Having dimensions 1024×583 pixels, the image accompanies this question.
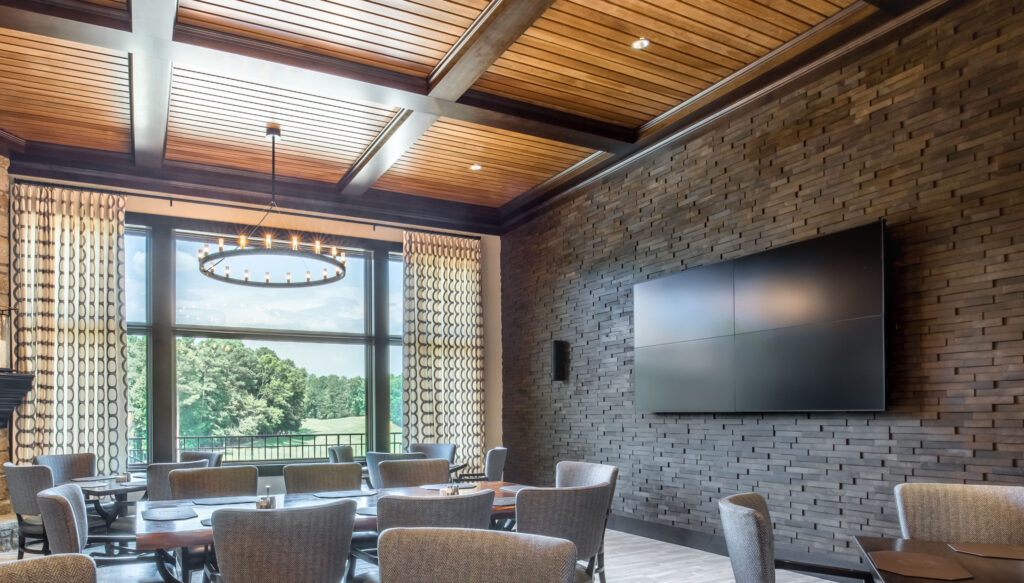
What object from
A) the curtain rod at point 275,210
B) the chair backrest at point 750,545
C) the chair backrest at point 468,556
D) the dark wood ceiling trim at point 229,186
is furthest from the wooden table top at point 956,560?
the curtain rod at point 275,210

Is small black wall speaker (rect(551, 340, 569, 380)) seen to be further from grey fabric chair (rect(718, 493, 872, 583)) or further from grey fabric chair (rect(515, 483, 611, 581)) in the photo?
grey fabric chair (rect(718, 493, 872, 583))

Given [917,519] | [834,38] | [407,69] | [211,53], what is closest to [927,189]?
[834,38]

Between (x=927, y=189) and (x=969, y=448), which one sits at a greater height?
(x=927, y=189)

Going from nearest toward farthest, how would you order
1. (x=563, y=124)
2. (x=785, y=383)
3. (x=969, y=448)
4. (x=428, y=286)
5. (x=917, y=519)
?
(x=917, y=519)
(x=969, y=448)
(x=785, y=383)
(x=563, y=124)
(x=428, y=286)

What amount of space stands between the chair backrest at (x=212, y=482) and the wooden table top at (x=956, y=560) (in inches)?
136

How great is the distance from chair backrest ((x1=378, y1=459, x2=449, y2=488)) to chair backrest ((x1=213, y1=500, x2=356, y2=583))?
2148 millimetres

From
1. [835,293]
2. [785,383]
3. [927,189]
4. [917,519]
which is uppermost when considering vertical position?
[927,189]

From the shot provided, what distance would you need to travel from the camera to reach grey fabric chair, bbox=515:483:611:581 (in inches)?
133

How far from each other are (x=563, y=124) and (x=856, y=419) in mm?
3266

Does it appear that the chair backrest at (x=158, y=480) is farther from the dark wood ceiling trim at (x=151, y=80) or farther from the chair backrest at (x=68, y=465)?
the dark wood ceiling trim at (x=151, y=80)

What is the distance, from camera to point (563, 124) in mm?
6480

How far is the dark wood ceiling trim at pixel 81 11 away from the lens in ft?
15.0

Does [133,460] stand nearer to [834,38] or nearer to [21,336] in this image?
[21,336]

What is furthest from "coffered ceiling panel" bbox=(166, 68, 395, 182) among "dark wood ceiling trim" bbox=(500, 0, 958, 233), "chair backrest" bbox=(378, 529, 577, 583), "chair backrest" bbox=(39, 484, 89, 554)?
"chair backrest" bbox=(378, 529, 577, 583)
